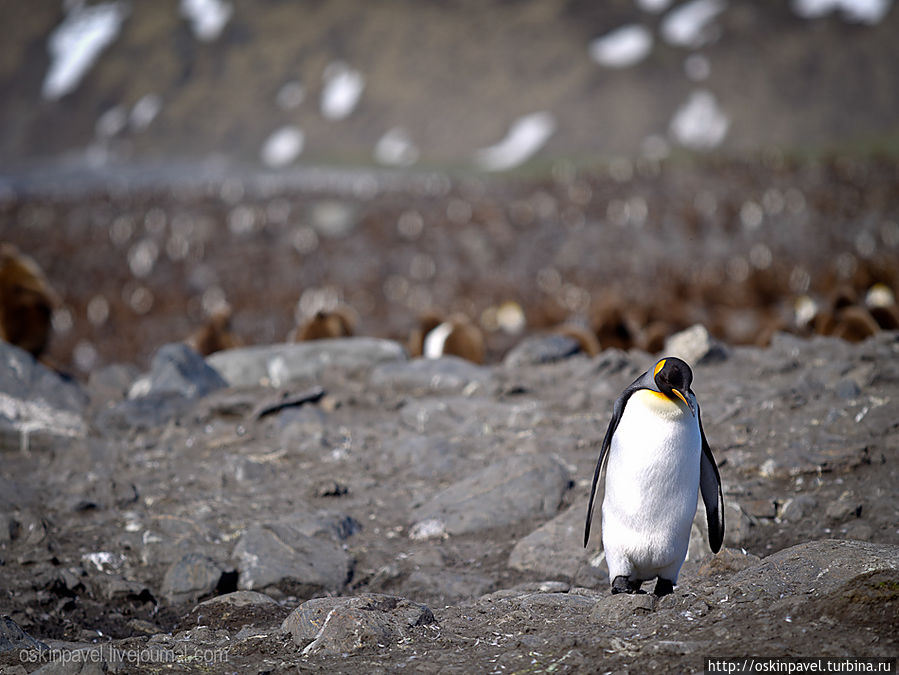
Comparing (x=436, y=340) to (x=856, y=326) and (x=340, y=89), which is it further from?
(x=340, y=89)

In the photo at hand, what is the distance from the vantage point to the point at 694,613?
9.30 feet

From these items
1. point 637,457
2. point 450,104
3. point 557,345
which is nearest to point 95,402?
point 557,345

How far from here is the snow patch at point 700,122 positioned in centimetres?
4332

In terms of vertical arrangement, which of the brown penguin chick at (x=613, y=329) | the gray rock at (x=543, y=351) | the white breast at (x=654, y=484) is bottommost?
the brown penguin chick at (x=613, y=329)

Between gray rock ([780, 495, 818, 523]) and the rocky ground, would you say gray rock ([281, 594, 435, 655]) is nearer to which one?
the rocky ground

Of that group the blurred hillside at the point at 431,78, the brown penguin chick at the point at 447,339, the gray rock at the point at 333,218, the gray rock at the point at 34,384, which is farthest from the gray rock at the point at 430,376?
the blurred hillside at the point at 431,78

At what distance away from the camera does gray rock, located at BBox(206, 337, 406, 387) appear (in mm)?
6688

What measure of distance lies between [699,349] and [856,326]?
188 cm

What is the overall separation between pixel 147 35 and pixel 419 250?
147ft

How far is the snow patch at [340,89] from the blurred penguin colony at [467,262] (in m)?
28.2

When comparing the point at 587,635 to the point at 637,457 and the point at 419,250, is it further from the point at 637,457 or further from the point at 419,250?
the point at 419,250

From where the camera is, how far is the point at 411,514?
4.75 meters

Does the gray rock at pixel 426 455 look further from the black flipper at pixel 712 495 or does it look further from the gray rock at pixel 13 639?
the gray rock at pixel 13 639

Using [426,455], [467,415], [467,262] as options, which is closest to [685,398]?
[426,455]
